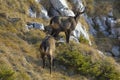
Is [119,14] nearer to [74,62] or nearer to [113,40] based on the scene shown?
[113,40]

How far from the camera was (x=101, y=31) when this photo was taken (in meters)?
32.4

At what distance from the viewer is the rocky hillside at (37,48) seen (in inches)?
761

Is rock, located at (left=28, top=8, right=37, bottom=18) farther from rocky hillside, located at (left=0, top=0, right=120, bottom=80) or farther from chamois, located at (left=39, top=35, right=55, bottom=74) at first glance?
chamois, located at (left=39, top=35, right=55, bottom=74)

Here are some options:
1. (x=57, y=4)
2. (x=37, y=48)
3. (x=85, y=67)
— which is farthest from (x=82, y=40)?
(x=37, y=48)

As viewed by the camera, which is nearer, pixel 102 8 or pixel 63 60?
pixel 63 60

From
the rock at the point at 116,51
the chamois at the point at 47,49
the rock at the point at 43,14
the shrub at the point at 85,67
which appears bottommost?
the rock at the point at 116,51

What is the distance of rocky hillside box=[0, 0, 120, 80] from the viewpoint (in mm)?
19328

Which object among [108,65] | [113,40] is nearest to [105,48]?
[113,40]

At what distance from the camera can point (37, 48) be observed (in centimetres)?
2141

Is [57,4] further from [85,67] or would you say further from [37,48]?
[85,67]

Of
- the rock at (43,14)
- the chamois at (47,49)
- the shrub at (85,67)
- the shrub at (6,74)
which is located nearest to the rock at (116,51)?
the rock at (43,14)

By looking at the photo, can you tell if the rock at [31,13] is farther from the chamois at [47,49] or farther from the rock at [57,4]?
the chamois at [47,49]

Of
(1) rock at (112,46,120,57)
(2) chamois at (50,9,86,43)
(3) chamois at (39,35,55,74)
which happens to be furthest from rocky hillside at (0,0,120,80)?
(3) chamois at (39,35,55,74)

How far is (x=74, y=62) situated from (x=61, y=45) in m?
1.62
